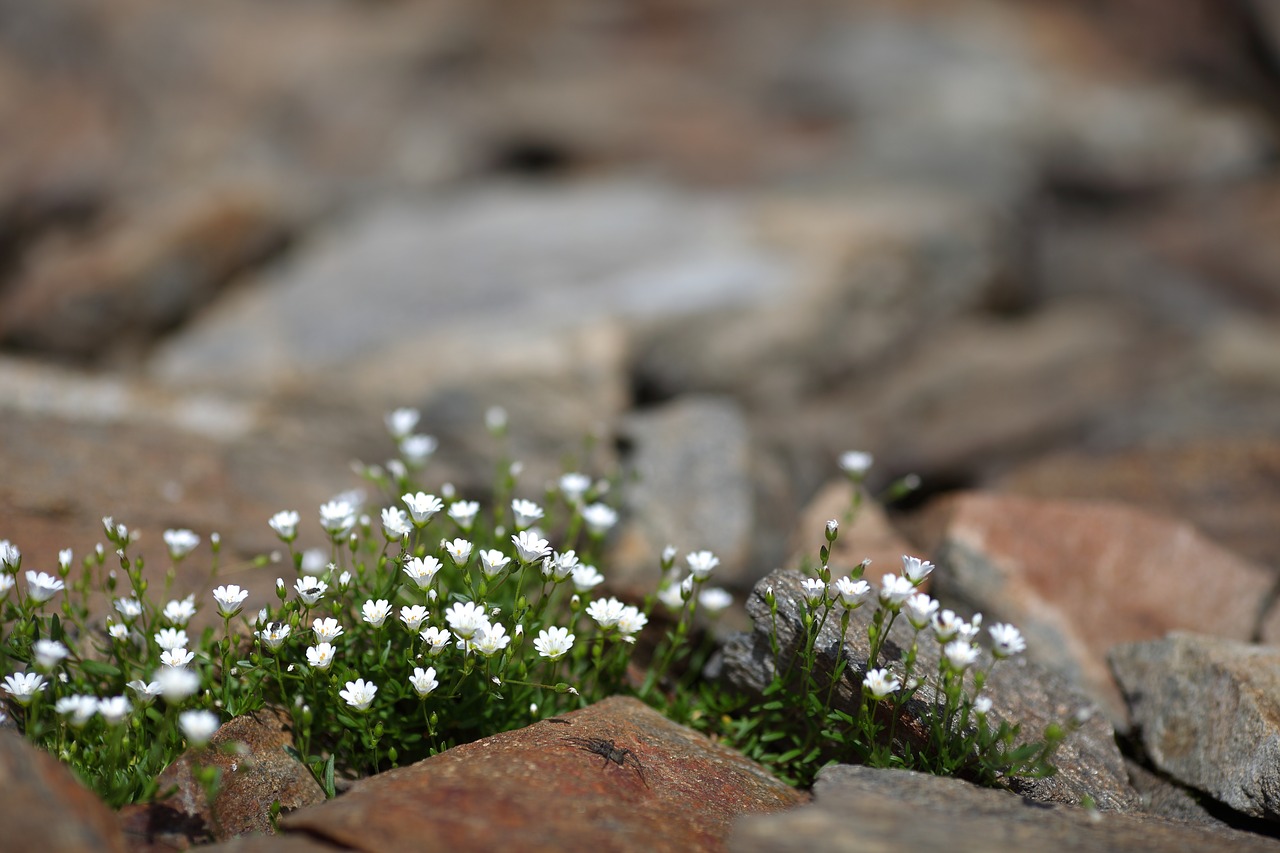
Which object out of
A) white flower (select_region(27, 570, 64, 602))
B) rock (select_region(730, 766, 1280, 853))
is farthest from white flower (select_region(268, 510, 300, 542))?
rock (select_region(730, 766, 1280, 853))

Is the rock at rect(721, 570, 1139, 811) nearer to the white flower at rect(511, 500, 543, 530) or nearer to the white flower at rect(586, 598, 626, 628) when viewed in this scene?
the white flower at rect(586, 598, 626, 628)

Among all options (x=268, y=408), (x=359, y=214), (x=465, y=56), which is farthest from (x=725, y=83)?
(x=268, y=408)

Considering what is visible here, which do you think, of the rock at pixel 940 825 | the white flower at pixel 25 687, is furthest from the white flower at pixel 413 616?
the rock at pixel 940 825

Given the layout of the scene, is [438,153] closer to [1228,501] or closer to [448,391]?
[448,391]

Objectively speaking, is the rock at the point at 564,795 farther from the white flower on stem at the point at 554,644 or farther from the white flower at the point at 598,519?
the white flower at the point at 598,519

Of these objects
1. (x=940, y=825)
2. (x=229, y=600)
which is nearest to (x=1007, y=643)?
(x=940, y=825)

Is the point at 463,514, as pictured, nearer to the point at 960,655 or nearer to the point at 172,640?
the point at 172,640
